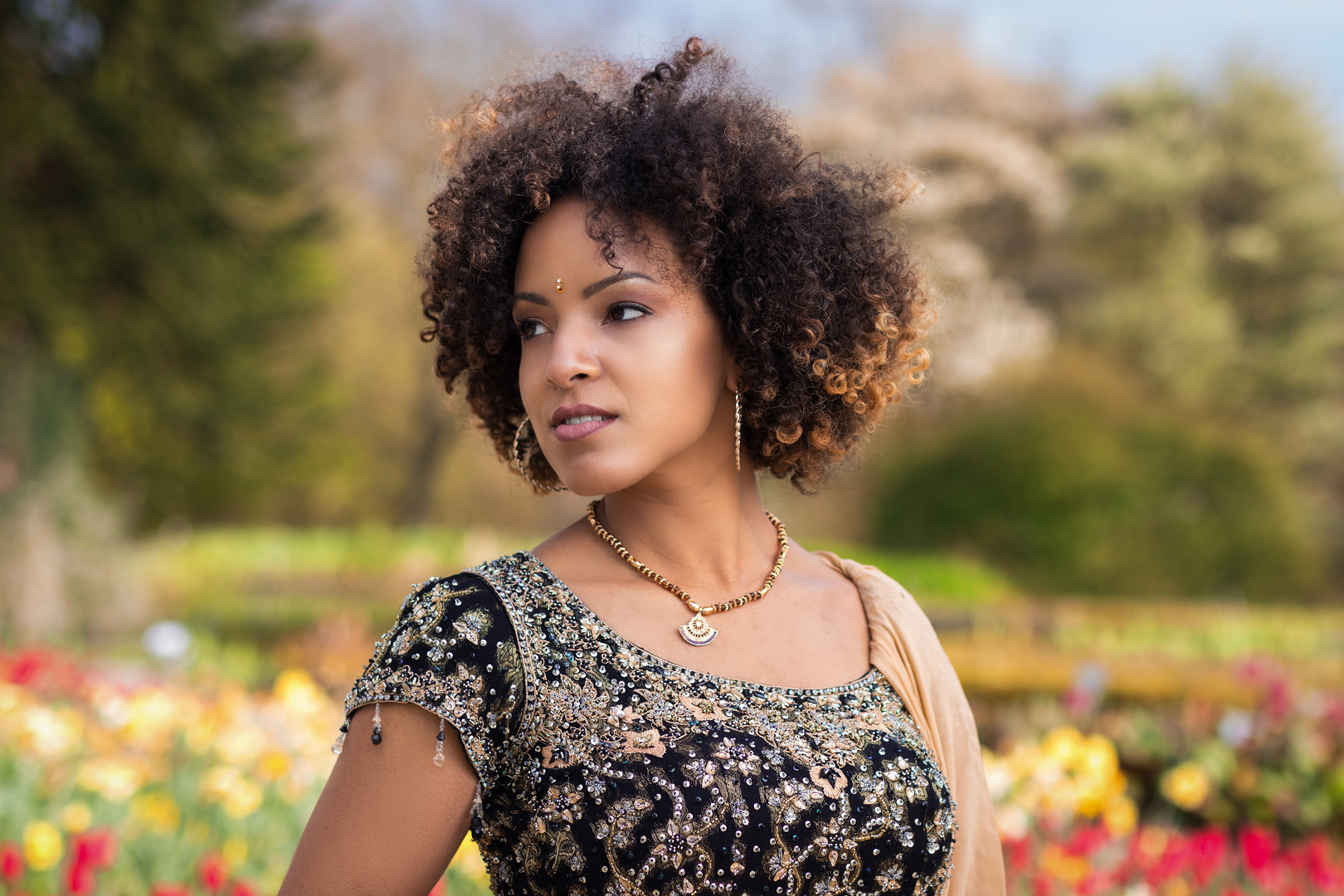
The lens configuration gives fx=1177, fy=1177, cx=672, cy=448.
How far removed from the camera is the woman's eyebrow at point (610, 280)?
149 centimetres

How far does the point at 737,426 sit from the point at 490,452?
0.58 metres

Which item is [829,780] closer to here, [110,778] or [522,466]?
[522,466]

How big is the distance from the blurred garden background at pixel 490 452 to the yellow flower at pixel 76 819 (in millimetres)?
11

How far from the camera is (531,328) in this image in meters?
1.59

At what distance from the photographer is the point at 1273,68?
2075 centimetres

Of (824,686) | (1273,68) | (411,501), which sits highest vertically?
(1273,68)

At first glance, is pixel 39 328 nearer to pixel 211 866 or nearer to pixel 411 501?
pixel 211 866

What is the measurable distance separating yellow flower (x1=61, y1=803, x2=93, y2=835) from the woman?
204cm

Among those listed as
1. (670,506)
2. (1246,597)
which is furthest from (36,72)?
(1246,597)

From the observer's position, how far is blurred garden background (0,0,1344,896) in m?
3.69

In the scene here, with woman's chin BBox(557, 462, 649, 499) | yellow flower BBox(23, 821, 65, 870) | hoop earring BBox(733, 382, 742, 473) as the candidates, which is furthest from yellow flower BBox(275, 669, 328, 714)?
woman's chin BBox(557, 462, 649, 499)

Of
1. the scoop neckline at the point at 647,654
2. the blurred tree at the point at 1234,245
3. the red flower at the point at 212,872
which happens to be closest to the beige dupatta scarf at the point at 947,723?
the scoop neckline at the point at 647,654

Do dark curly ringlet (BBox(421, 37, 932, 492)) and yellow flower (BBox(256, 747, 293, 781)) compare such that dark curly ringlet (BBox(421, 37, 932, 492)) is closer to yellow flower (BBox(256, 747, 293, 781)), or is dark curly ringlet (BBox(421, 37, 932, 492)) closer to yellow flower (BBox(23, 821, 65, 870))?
yellow flower (BBox(23, 821, 65, 870))

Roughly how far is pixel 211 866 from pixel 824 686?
1.71 meters
